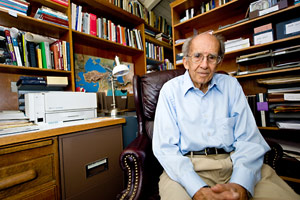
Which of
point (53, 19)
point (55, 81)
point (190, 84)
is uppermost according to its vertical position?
point (53, 19)

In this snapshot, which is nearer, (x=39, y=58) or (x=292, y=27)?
(x=39, y=58)

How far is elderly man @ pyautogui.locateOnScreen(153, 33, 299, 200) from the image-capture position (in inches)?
25.3

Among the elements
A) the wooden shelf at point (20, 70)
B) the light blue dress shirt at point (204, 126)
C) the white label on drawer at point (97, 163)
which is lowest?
the white label on drawer at point (97, 163)

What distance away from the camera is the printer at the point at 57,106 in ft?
3.42

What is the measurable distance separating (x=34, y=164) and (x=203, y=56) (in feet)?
4.06

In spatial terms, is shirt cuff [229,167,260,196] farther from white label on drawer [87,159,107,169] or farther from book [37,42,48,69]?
book [37,42,48,69]

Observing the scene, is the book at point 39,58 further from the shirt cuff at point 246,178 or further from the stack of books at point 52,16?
the shirt cuff at point 246,178

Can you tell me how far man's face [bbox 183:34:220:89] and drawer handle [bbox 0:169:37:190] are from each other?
45.4 inches

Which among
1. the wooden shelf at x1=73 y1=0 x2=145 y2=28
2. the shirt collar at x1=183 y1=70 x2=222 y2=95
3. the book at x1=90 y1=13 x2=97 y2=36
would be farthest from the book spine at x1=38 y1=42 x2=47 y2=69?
the shirt collar at x1=183 y1=70 x2=222 y2=95

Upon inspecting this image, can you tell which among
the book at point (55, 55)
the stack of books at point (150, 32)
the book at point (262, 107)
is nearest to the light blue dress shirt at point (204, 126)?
the book at point (262, 107)

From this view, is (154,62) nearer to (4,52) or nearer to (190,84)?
(190,84)

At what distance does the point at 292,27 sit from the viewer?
59.0 inches

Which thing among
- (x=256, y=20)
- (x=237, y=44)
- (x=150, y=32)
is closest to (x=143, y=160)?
(x=237, y=44)

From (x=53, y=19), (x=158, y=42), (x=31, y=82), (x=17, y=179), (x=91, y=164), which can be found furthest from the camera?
(x=158, y=42)
